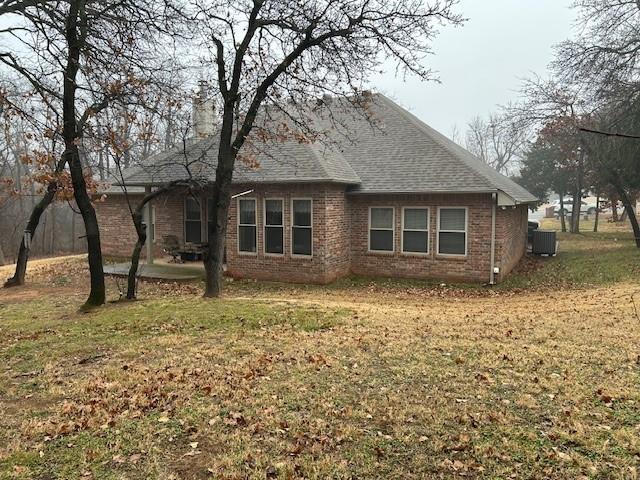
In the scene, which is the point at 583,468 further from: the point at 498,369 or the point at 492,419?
the point at 498,369

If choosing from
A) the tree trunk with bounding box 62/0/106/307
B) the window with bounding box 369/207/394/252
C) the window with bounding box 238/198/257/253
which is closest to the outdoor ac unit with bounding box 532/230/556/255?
the window with bounding box 369/207/394/252

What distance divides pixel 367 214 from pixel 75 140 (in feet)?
30.5

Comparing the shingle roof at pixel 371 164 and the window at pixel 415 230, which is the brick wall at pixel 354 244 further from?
the shingle roof at pixel 371 164

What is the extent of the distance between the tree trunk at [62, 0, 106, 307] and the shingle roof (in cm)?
367

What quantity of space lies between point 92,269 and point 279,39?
6.55 m

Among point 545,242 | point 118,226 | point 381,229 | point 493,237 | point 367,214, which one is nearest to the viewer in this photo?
point 493,237

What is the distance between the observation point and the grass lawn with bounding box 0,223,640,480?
12.3 feet

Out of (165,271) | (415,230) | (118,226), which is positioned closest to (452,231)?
(415,230)

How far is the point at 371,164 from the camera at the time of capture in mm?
17000

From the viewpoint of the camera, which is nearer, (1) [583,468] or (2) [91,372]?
(1) [583,468]

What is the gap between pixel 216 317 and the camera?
29.3 ft

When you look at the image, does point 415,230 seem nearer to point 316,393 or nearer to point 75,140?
point 75,140

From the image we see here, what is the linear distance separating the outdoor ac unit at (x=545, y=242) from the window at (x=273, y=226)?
12.2 metres

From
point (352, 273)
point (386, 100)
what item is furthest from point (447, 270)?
point (386, 100)
